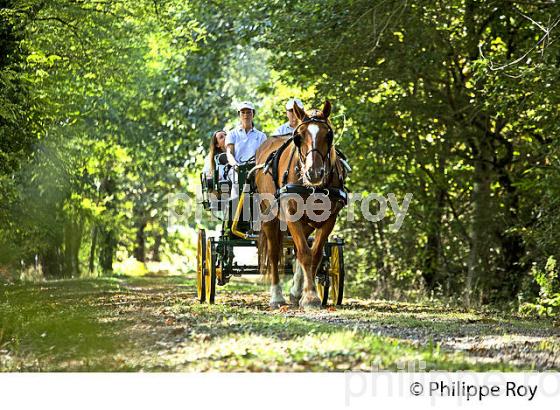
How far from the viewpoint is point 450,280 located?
19062 mm

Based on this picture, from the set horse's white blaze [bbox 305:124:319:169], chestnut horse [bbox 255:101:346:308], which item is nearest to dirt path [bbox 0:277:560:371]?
chestnut horse [bbox 255:101:346:308]

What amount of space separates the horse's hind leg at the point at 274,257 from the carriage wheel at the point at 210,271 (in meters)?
0.76

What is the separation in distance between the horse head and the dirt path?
5.17 ft

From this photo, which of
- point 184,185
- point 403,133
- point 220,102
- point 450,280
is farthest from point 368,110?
point 184,185

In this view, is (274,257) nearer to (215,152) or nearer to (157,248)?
(215,152)

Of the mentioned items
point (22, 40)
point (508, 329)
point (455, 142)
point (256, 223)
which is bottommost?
point (508, 329)

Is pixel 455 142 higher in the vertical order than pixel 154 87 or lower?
lower

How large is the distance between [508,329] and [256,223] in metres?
3.63

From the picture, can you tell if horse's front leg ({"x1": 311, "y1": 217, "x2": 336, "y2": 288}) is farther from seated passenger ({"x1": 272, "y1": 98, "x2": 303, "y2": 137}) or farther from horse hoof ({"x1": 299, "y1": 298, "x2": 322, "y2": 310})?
seated passenger ({"x1": 272, "y1": 98, "x2": 303, "y2": 137})

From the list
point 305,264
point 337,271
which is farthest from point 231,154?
point 305,264

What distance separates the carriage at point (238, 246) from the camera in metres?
12.6

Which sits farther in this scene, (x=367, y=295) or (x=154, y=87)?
(x=154, y=87)

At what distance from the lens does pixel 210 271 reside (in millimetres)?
12820

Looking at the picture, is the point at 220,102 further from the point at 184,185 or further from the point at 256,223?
the point at 256,223
